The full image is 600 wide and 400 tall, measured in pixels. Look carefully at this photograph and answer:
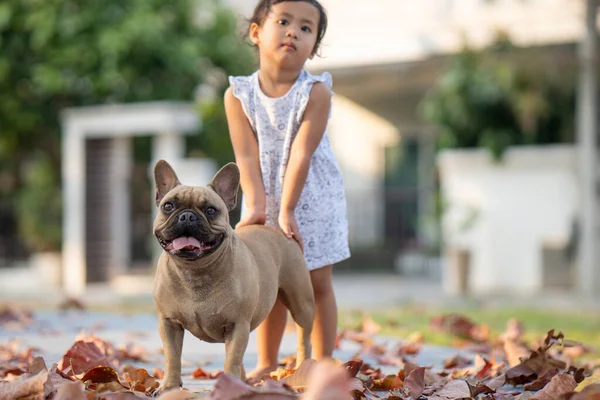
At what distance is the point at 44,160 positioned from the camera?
49.4ft

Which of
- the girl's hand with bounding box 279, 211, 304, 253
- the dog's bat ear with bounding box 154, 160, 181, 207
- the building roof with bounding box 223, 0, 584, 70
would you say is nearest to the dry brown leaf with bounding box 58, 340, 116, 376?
the dog's bat ear with bounding box 154, 160, 181, 207

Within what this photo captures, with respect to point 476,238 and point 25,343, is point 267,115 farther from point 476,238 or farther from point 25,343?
point 476,238

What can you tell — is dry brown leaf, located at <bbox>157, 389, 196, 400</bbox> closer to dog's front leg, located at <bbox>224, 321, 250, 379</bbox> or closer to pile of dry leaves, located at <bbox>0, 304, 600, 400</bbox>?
pile of dry leaves, located at <bbox>0, 304, 600, 400</bbox>

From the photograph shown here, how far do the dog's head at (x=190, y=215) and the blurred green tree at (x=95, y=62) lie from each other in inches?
373

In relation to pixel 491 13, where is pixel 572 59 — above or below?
below

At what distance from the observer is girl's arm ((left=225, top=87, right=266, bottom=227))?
3.40 meters

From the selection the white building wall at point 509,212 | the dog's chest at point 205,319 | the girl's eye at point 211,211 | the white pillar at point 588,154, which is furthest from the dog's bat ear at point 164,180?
the white building wall at point 509,212

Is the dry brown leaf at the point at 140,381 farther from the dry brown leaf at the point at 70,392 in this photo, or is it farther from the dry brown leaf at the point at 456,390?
the dry brown leaf at the point at 456,390

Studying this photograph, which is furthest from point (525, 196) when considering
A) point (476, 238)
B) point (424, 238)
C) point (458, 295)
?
point (424, 238)

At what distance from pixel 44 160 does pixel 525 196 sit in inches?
311

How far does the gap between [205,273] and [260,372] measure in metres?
0.82

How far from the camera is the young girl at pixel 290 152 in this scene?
3.42 meters

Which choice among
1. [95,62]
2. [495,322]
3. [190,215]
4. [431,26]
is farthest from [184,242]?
[431,26]

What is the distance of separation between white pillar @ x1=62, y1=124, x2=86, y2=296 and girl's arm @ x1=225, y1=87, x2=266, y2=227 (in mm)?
9649
